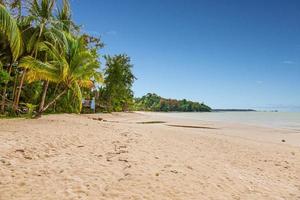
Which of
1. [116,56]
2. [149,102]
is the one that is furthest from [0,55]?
[149,102]

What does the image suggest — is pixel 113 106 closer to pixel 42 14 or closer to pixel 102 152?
pixel 42 14

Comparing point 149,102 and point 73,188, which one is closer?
point 73,188

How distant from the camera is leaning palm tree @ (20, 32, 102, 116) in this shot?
12288 millimetres

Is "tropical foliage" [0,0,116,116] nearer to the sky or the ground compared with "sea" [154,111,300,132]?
nearer to the sky

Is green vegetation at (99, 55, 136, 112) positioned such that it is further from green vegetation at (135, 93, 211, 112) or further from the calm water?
green vegetation at (135, 93, 211, 112)

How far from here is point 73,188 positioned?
386 cm

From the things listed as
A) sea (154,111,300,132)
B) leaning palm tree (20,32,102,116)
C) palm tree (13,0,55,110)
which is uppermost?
palm tree (13,0,55,110)

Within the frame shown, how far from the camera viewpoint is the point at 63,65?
12.7m

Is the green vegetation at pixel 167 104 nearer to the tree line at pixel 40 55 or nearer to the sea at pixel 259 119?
the sea at pixel 259 119

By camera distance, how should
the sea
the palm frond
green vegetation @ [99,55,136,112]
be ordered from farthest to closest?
green vegetation @ [99,55,136,112], the sea, the palm frond

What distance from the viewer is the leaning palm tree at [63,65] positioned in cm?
1229

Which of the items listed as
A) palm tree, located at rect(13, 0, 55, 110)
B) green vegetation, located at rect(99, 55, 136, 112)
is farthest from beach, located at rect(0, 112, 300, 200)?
green vegetation, located at rect(99, 55, 136, 112)

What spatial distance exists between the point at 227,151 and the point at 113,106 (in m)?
27.8

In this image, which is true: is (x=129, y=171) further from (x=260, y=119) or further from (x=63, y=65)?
(x=260, y=119)
